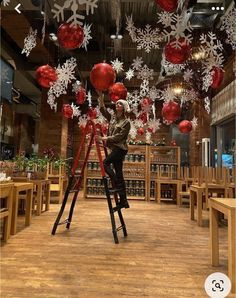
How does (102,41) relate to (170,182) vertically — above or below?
above

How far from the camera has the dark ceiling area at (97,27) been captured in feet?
16.1

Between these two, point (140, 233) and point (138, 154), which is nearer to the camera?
point (140, 233)

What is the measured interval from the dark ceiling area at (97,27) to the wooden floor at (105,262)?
9.36 feet

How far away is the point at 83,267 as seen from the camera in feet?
7.78

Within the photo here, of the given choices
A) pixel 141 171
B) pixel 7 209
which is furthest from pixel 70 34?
pixel 141 171

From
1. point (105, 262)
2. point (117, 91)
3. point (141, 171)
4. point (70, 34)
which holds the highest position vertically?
point (70, 34)

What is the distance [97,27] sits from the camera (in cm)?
630

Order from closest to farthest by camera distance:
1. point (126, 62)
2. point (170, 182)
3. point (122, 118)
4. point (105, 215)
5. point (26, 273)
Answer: point (26, 273) → point (122, 118) → point (105, 215) → point (170, 182) → point (126, 62)

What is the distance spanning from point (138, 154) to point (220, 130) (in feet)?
8.48

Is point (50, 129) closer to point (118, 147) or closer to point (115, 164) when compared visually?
point (115, 164)

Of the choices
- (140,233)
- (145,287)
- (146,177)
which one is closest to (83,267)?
(145,287)

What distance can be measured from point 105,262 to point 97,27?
5.32 meters

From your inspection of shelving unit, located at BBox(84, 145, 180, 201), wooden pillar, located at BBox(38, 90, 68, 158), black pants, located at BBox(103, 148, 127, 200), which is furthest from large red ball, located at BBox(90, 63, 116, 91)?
wooden pillar, located at BBox(38, 90, 68, 158)

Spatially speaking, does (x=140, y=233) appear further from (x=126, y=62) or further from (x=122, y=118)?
(x=126, y=62)
